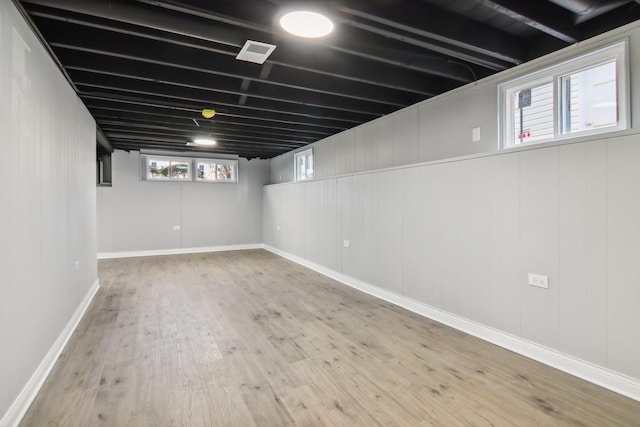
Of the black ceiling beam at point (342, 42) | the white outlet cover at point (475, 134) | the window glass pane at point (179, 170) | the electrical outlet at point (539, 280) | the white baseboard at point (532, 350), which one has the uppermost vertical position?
the black ceiling beam at point (342, 42)

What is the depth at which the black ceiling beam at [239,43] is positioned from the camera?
6.89 ft

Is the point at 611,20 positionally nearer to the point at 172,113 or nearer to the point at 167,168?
the point at 172,113

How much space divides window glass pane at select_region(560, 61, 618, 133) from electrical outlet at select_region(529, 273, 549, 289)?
1239 millimetres

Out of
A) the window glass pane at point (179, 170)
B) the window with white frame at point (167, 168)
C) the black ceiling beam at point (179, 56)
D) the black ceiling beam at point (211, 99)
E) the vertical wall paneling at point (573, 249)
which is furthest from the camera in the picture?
the window glass pane at point (179, 170)

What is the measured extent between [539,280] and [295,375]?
6.87 feet

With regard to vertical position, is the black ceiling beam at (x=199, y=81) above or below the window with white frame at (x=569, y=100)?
above

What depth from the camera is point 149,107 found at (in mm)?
4293

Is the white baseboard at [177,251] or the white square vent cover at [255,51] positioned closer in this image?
the white square vent cover at [255,51]

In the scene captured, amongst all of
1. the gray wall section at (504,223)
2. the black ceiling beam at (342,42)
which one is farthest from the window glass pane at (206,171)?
the black ceiling beam at (342,42)

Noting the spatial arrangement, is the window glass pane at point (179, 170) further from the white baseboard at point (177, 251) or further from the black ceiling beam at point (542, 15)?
the black ceiling beam at point (542, 15)

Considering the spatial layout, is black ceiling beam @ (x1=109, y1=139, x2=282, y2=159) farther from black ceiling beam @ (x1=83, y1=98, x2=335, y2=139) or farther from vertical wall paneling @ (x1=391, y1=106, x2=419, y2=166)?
vertical wall paneling @ (x1=391, y1=106, x2=419, y2=166)

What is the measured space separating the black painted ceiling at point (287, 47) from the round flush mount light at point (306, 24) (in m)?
0.08

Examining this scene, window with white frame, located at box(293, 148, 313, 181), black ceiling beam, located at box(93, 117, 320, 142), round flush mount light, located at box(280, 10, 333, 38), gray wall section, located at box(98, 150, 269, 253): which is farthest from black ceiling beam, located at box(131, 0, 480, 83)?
gray wall section, located at box(98, 150, 269, 253)

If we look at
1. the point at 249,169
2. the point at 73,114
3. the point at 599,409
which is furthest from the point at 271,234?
the point at 599,409
